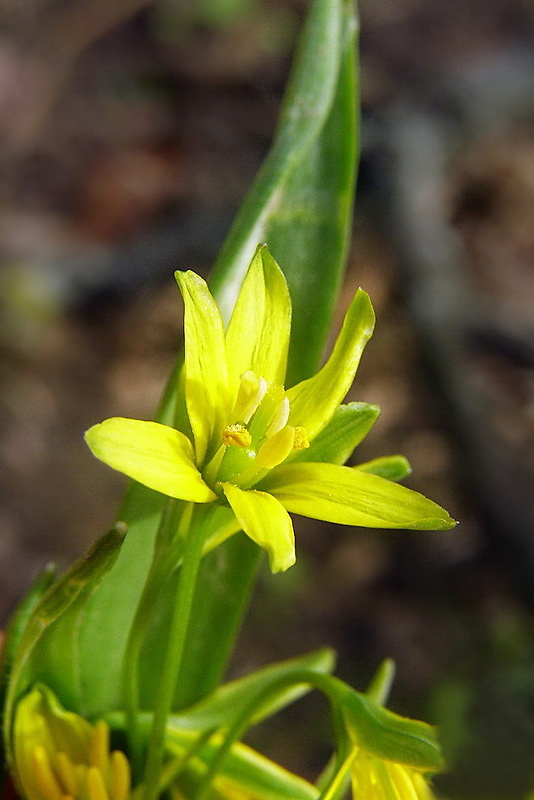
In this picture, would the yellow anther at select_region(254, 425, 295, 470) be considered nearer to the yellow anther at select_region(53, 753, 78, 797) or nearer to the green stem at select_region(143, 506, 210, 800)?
the green stem at select_region(143, 506, 210, 800)

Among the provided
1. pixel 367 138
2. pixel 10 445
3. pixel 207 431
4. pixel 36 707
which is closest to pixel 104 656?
pixel 36 707

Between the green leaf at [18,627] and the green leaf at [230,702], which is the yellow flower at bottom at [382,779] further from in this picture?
the green leaf at [18,627]

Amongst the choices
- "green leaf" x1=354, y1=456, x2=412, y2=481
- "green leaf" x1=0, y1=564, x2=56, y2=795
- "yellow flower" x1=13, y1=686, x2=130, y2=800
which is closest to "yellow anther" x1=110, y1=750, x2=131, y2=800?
"yellow flower" x1=13, y1=686, x2=130, y2=800

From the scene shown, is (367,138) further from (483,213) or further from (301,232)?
(301,232)

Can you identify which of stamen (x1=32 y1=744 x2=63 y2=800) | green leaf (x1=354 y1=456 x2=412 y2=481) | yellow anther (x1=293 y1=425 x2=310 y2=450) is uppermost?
green leaf (x1=354 y1=456 x2=412 y2=481)

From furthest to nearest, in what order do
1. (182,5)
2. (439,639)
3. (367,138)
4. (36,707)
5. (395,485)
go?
(182,5), (367,138), (439,639), (36,707), (395,485)

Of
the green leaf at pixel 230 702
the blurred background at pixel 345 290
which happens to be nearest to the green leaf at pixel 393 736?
the green leaf at pixel 230 702
